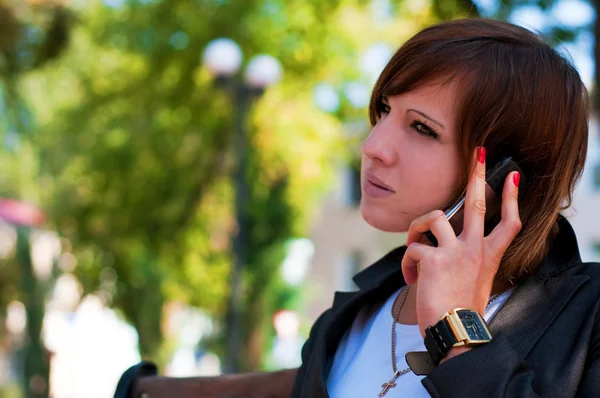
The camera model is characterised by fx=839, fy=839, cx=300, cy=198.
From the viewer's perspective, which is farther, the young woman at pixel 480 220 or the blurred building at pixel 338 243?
the blurred building at pixel 338 243

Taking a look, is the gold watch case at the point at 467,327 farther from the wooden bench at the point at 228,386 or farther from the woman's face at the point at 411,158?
the wooden bench at the point at 228,386

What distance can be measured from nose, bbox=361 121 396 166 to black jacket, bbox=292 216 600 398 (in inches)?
13.3

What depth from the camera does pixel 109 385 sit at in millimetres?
15781

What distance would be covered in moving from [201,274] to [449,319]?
48.0 feet

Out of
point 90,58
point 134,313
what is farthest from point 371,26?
point 134,313

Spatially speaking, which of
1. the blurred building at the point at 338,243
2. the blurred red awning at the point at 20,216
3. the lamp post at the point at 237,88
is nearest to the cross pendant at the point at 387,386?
the lamp post at the point at 237,88

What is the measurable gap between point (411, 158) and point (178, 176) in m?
14.0

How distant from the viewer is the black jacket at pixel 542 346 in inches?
51.8

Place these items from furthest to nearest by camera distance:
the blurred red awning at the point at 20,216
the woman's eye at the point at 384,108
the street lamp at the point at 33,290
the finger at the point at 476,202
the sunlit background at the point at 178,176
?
the blurred red awning at the point at 20,216 < the street lamp at the point at 33,290 < the sunlit background at the point at 178,176 < the woman's eye at the point at 384,108 < the finger at the point at 476,202

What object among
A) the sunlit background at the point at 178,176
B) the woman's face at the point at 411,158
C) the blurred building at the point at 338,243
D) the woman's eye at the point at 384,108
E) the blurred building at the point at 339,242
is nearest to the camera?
the woman's face at the point at 411,158

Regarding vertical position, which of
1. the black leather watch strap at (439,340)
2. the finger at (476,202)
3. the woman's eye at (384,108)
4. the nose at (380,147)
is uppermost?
the woman's eye at (384,108)

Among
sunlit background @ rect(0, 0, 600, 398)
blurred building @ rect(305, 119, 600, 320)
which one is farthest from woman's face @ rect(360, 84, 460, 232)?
blurred building @ rect(305, 119, 600, 320)

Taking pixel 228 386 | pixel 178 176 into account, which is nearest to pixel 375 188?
pixel 228 386

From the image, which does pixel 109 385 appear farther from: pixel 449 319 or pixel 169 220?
pixel 449 319
